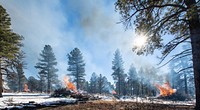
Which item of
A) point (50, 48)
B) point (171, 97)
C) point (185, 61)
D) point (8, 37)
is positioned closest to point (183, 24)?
point (8, 37)

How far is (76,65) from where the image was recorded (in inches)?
2063

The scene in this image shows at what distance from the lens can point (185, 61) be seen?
148 feet

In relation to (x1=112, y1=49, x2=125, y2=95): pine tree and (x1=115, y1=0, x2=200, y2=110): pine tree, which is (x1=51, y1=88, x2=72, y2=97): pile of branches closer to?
(x1=115, y1=0, x2=200, y2=110): pine tree

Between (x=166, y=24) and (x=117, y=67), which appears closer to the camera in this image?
(x=166, y=24)

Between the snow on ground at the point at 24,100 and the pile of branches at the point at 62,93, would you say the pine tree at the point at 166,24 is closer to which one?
the snow on ground at the point at 24,100

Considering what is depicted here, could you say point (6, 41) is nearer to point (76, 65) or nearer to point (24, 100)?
point (24, 100)

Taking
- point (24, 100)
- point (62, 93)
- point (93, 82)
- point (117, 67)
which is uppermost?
point (117, 67)

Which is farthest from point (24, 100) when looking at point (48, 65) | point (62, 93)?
point (48, 65)

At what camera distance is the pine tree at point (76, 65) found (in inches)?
2036

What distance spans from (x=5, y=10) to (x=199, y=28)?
19.5 m

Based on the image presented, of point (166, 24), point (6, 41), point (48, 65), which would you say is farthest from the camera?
point (48, 65)

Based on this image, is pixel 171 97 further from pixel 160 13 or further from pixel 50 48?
pixel 50 48

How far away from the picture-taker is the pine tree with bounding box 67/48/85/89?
51.7 metres

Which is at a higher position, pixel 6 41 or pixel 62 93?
pixel 6 41
